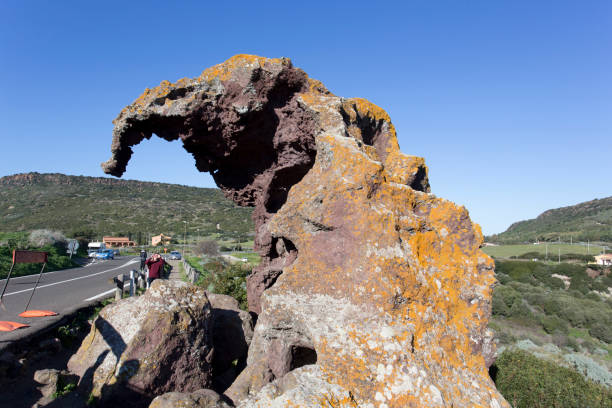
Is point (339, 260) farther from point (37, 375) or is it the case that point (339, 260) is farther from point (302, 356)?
point (37, 375)

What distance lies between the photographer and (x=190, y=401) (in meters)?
3.31

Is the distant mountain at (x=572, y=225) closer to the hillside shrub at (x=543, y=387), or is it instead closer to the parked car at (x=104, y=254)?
the hillside shrub at (x=543, y=387)

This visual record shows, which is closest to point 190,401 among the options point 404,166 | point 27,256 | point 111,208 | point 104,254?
point 27,256

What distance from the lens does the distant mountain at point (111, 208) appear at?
7094 centimetres

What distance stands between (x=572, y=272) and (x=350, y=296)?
5422 centimetres

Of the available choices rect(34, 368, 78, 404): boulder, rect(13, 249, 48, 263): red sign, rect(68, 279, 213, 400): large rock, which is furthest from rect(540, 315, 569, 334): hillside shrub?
rect(13, 249, 48, 263): red sign

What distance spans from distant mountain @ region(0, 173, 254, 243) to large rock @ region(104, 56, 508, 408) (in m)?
58.0

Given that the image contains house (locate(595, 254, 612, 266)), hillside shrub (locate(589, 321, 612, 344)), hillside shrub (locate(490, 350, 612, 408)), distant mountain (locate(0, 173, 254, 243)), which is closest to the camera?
hillside shrub (locate(490, 350, 612, 408))

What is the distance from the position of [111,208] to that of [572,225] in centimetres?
13215

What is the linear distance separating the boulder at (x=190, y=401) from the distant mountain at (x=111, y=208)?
5967 centimetres

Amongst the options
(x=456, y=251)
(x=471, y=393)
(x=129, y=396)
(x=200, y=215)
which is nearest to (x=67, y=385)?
(x=129, y=396)

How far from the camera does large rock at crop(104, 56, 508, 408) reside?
3.21 m

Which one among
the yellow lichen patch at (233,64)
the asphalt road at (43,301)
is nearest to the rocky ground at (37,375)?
the asphalt road at (43,301)

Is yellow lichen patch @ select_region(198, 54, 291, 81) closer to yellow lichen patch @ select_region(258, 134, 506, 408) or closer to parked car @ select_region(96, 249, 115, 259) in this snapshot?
yellow lichen patch @ select_region(258, 134, 506, 408)
